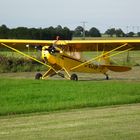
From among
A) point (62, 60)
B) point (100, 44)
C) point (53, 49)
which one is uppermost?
point (100, 44)

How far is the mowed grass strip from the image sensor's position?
14.3m

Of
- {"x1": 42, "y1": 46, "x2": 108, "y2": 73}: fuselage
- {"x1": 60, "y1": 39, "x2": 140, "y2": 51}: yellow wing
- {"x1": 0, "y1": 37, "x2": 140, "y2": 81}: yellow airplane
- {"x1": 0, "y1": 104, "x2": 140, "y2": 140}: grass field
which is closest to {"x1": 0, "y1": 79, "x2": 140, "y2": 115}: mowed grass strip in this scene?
{"x1": 0, "y1": 104, "x2": 140, "y2": 140}: grass field

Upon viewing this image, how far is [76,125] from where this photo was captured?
10547 mm

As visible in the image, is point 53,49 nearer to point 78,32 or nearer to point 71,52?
point 71,52

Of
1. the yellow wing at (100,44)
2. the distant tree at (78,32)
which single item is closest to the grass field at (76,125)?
the yellow wing at (100,44)

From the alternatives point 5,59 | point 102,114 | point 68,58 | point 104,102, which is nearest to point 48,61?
point 68,58

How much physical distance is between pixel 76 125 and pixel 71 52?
20594 mm

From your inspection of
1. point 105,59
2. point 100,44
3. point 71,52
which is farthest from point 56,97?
point 105,59

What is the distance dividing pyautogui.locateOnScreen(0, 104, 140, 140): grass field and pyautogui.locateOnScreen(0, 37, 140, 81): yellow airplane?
612 inches

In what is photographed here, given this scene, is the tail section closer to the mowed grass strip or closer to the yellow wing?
the yellow wing

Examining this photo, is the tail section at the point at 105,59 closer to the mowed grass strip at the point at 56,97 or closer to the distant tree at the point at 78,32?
the mowed grass strip at the point at 56,97

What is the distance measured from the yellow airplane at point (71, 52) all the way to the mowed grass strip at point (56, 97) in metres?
8.52

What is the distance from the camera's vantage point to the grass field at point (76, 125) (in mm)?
9242

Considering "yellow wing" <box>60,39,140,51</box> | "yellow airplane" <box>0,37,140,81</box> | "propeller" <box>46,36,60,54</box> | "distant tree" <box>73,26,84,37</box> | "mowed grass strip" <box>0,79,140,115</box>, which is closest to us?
"mowed grass strip" <box>0,79,140,115</box>
